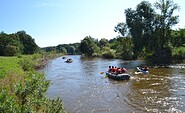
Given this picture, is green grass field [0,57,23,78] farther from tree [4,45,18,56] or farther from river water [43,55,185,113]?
tree [4,45,18,56]

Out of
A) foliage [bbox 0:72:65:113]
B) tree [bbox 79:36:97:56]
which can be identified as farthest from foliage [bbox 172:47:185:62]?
tree [bbox 79:36:97:56]

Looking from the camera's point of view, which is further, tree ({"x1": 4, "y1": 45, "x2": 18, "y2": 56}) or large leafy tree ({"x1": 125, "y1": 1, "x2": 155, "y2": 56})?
tree ({"x1": 4, "y1": 45, "x2": 18, "y2": 56})

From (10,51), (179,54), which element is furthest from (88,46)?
(179,54)

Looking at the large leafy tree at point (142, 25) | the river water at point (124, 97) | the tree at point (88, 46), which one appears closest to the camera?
the river water at point (124, 97)

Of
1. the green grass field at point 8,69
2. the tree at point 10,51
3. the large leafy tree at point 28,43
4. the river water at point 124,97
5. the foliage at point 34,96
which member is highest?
the large leafy tree at point 28,43

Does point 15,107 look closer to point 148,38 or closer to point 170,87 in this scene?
point 170,87

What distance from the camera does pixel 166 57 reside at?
47469 millimetres

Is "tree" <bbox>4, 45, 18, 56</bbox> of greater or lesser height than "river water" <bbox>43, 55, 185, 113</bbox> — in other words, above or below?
above

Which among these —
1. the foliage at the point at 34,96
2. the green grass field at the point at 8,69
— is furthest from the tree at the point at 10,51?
the foliage at the point at 34,96

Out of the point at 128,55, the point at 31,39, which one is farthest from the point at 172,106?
the point at 31,39

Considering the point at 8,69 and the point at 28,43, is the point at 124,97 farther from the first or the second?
the point at 28,43

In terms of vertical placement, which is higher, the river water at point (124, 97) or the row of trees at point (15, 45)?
the row of trees at point (15, 45)

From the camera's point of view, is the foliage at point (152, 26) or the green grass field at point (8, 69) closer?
the green grass field at point (8, 69)

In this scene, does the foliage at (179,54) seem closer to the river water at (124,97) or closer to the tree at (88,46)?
the river water at (124,97)
